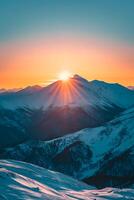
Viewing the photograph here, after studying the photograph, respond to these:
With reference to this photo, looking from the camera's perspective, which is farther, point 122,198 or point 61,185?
point 61,185

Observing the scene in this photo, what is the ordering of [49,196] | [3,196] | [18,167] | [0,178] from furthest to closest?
[18,167]
[0,178]
[49,196]
[3,196]

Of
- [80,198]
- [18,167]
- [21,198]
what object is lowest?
[21,198]

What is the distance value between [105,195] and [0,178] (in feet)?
95.9

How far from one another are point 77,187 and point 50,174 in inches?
559

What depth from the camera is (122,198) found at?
11000 centimetres

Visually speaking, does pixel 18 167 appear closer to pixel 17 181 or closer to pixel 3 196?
pixel 17 181

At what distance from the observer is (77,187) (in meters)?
136

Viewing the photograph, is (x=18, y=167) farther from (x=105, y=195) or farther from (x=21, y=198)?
(x=21, y=198)

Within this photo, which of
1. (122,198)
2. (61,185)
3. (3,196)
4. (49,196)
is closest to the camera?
(3,196)

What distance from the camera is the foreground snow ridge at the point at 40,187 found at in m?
89.4

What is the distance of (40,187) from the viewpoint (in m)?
108

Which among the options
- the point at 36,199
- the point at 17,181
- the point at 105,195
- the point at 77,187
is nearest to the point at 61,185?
the point at 77,187

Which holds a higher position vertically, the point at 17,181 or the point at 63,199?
the point at 17,181

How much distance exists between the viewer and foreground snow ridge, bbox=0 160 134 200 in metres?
89.4
